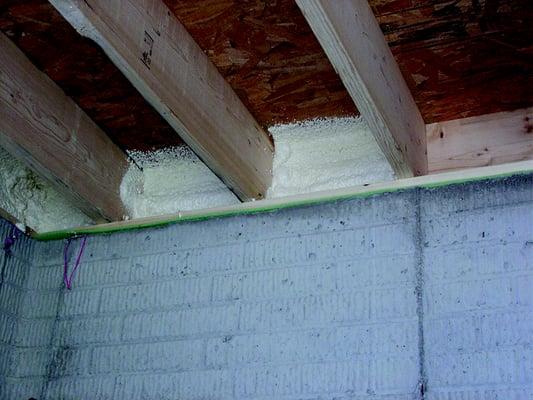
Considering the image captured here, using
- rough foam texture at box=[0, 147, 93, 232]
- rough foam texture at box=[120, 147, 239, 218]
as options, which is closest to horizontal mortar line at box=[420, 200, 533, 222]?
rough foam texture at box=[120, 147, 239, 218]

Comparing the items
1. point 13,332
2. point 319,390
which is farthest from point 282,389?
point 13,332

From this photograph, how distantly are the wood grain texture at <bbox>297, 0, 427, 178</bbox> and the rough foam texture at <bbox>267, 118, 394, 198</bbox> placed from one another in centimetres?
16

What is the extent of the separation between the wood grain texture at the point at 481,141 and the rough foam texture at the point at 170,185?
63 centimetres

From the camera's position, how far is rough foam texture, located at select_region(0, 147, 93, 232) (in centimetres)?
246

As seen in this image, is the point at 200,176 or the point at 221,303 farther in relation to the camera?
the point at 200,176

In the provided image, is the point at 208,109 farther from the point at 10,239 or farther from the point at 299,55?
the point at 10,239

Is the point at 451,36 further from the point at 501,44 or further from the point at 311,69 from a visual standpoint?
the point at 311,69

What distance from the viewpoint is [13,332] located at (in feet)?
8.17

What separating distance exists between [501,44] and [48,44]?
44.9 inches

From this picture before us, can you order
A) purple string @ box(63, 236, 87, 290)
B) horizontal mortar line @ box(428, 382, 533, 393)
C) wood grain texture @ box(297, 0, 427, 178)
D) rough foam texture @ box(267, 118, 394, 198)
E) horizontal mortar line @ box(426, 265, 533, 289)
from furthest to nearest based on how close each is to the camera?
1. purple string @ box(63, 236, 87, 290)
2. rough foam texture @ box(267, 118, 394, 198)
3. horizontal mortar line @ box(426, 265, 533, 289)
4. horizontal mortar line @ box(428, 382, 533, 393)
5. wood grain texture @ box(297, 0, 427, 178)

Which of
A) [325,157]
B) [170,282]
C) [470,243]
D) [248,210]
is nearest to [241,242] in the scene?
[248,210]

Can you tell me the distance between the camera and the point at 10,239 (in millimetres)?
2514

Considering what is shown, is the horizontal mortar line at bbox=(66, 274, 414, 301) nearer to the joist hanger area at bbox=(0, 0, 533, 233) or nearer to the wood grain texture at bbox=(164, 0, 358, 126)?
the joist hanger area at bbox=(0, 0, 533, 233)

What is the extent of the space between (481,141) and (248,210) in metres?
0.67
